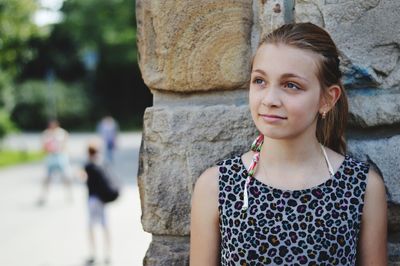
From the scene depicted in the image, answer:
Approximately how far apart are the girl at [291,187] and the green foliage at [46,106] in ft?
99.1

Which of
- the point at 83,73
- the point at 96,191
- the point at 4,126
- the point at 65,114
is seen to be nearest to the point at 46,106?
the point at 65,114

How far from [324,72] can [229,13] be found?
387 mm

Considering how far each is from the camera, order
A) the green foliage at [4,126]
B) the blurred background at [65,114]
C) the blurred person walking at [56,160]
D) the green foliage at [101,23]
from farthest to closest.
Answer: the green foliage at [101,23] < the green foliage at [4,126] < the blurred person walking at [56,160] < the blurred background at [65,114]

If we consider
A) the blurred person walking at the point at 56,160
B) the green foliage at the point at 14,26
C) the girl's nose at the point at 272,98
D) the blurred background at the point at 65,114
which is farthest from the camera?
the green foliage at the point at 14,26

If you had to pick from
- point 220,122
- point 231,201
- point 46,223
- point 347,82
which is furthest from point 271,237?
point 46,223

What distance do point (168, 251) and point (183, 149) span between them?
31 centimetres

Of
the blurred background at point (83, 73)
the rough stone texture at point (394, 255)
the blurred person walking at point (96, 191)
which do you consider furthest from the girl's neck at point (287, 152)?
the blurred background at point (83, 73)

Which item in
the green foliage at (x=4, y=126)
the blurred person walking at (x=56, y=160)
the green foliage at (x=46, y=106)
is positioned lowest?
the green foliage at (x=46, y=106)

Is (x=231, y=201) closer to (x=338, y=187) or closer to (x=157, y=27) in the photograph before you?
(x=338, y=187)

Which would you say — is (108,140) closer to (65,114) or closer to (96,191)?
(96,191)

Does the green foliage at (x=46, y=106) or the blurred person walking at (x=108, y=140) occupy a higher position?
the blurred person walking at (x=108, y=140)

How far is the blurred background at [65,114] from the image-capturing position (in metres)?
7.23

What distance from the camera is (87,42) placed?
33.4m

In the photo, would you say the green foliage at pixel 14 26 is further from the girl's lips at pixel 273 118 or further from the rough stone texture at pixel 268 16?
the girl's lips at pixel 273 118
